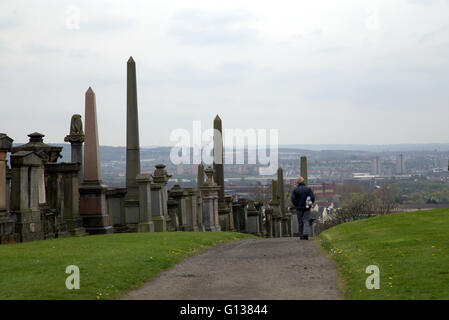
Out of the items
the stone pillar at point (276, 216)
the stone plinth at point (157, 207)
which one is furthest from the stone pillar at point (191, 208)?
the stone pillar at point (276, 216)

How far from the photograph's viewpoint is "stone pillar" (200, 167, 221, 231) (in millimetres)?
35188

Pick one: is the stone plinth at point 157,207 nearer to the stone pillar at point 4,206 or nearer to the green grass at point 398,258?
the stone pillar at point 4,206

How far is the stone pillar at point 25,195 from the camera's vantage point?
20.0 m

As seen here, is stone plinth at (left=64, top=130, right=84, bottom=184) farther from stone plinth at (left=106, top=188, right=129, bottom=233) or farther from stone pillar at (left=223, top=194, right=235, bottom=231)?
stone pillar at (left=223, top=194, right=235, bottom=231)

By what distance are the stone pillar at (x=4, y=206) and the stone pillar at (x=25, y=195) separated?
22 centimetres

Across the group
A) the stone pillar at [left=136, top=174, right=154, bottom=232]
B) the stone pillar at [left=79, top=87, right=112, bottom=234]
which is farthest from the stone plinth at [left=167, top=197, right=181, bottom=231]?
the stone pillar at [left=79, top=87, right=112, bottom=234]

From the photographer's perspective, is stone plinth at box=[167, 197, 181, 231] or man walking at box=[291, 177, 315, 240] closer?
man walking at box=[291, 177, 315, 240]

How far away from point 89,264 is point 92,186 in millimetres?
11294

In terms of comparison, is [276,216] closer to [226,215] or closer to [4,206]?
[226,215]

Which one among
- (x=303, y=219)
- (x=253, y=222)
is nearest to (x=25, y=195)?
(x=303, y=219)

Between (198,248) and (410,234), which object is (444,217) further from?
(198,248)

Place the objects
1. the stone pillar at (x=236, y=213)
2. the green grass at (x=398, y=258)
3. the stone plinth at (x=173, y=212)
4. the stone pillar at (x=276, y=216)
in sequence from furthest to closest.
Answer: the stone pillar at (x=276, y=216)
the stone pillar at (x=236, y=213)
the stone plinth at (x=173, y=212)
the green grass at (x=398, y=258)

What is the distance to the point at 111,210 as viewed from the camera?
26781 mm

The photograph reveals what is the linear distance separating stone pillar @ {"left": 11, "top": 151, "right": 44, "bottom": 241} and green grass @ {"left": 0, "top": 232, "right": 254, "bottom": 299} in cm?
164
